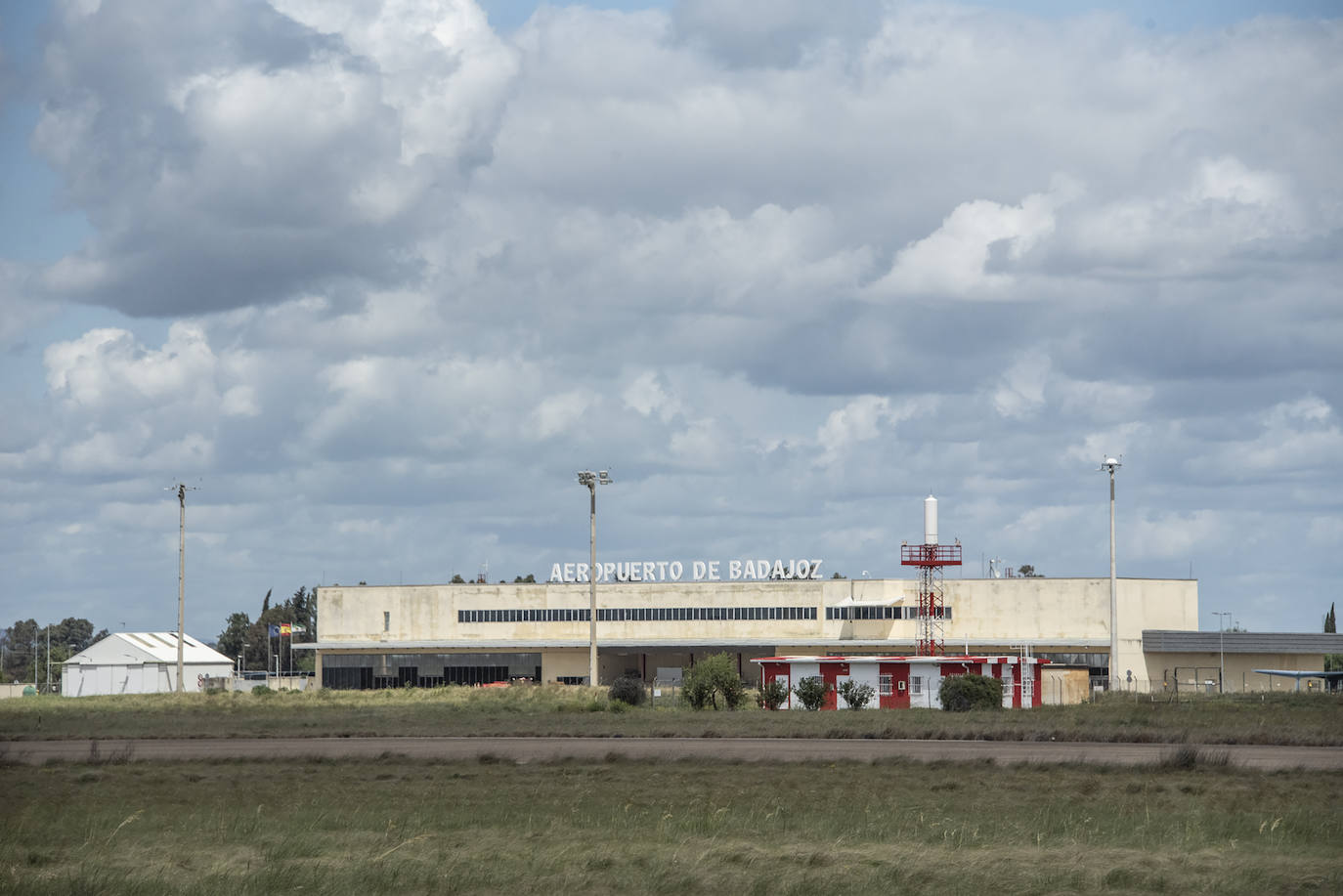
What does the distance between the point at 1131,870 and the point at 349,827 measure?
14.7 meters

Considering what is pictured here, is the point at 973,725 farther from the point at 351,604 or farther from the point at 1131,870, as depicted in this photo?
the point at 351,604

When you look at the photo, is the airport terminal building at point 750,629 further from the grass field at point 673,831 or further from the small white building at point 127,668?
the grass field at point 673,831

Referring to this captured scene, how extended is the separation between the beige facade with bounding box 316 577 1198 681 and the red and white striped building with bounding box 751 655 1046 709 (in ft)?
75.5

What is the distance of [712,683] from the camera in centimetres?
8281

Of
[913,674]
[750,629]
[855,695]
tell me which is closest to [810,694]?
[855,695]

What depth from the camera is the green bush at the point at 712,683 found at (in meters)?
82.9

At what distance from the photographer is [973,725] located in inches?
2308

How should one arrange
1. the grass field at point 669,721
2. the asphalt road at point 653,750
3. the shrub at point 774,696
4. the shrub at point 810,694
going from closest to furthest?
the asphalt road at point 653,750
the grass field at point 669,721
the shrub at point 810,694
the shrub at point 774,696

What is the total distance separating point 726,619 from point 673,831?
100 metres

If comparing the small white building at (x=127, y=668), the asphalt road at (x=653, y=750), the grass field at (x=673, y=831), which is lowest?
the small white building at (x=127, y=668)

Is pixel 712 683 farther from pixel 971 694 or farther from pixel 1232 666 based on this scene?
pixel 1232 666

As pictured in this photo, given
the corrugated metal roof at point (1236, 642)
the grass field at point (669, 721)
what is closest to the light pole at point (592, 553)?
the grass field at point (669, 721)

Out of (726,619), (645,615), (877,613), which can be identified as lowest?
(726,619)

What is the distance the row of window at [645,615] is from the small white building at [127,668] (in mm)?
31481
